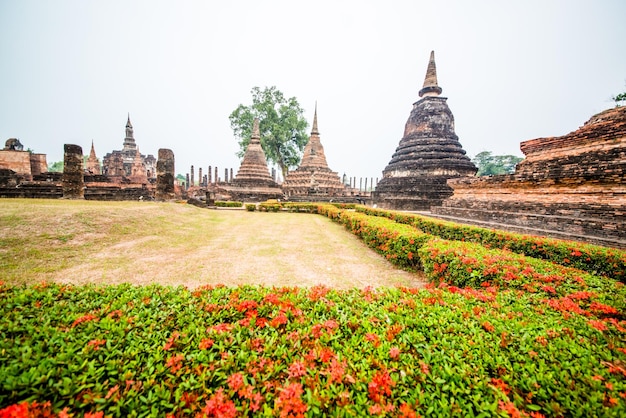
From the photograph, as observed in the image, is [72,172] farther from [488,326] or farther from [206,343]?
[488,326]

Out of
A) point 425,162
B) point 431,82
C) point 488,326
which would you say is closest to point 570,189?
point 488,326

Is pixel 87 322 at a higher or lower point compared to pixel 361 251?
higher

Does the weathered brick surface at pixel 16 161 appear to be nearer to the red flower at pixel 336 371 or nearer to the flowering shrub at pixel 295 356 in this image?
the flowering shrub at pixel 295 356

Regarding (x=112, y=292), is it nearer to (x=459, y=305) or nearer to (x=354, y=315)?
(x=354, y=315)

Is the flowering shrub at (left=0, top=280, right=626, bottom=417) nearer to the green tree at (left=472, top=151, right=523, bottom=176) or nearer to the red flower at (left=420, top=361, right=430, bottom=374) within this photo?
the red flower at (left=420, top=361, right=430, bottom=374)

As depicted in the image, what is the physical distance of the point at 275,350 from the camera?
5.43 ft

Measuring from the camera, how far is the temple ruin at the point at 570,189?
6.55 metres

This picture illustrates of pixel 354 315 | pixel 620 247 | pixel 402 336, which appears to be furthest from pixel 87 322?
pixel 620 247

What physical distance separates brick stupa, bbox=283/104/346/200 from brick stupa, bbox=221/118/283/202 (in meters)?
1.87

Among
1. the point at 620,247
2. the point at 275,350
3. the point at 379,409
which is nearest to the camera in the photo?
the point at 379,409

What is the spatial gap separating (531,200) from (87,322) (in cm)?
1154

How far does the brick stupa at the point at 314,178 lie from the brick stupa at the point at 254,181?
1.87 m

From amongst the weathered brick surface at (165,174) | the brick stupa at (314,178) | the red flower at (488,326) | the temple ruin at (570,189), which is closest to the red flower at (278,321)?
the red flower at (488,326)

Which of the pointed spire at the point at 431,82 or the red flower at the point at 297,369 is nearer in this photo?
the red flower at the point at 297,369
